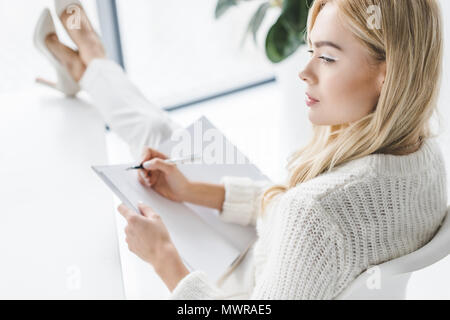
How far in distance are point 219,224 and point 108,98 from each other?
464 millimetres

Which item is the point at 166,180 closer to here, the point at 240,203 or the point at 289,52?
the point at 240,203

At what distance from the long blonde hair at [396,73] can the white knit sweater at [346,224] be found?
0.11 ft

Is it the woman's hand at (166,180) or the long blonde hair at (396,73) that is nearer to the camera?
the long blonde hair at (396,73)

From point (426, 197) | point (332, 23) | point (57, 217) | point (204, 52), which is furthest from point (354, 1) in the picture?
point (204, 52)

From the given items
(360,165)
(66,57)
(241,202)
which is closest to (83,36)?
(66,57)

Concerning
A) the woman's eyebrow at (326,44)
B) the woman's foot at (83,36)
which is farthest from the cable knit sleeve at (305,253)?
the woman's foot at (83,36)

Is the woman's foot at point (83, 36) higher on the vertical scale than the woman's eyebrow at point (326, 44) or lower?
higher

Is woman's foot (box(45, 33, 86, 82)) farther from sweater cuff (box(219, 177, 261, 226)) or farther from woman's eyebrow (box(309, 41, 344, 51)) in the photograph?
woman's eyebrow (box(309, 41, 344, 51))

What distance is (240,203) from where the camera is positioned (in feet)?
3.23

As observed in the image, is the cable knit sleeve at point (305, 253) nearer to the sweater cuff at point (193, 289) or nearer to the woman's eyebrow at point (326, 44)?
the sweater cuff at point (193, 289)

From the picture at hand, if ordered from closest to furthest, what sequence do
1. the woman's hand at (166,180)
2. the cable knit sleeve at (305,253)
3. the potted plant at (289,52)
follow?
the cable knit sleeve at (305,253), the woman's hand at (166,180), the potted plant at (289,52)

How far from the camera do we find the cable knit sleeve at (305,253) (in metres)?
0.58

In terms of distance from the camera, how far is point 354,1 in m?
0.59

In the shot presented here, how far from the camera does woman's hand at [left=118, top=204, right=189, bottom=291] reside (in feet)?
2.47
